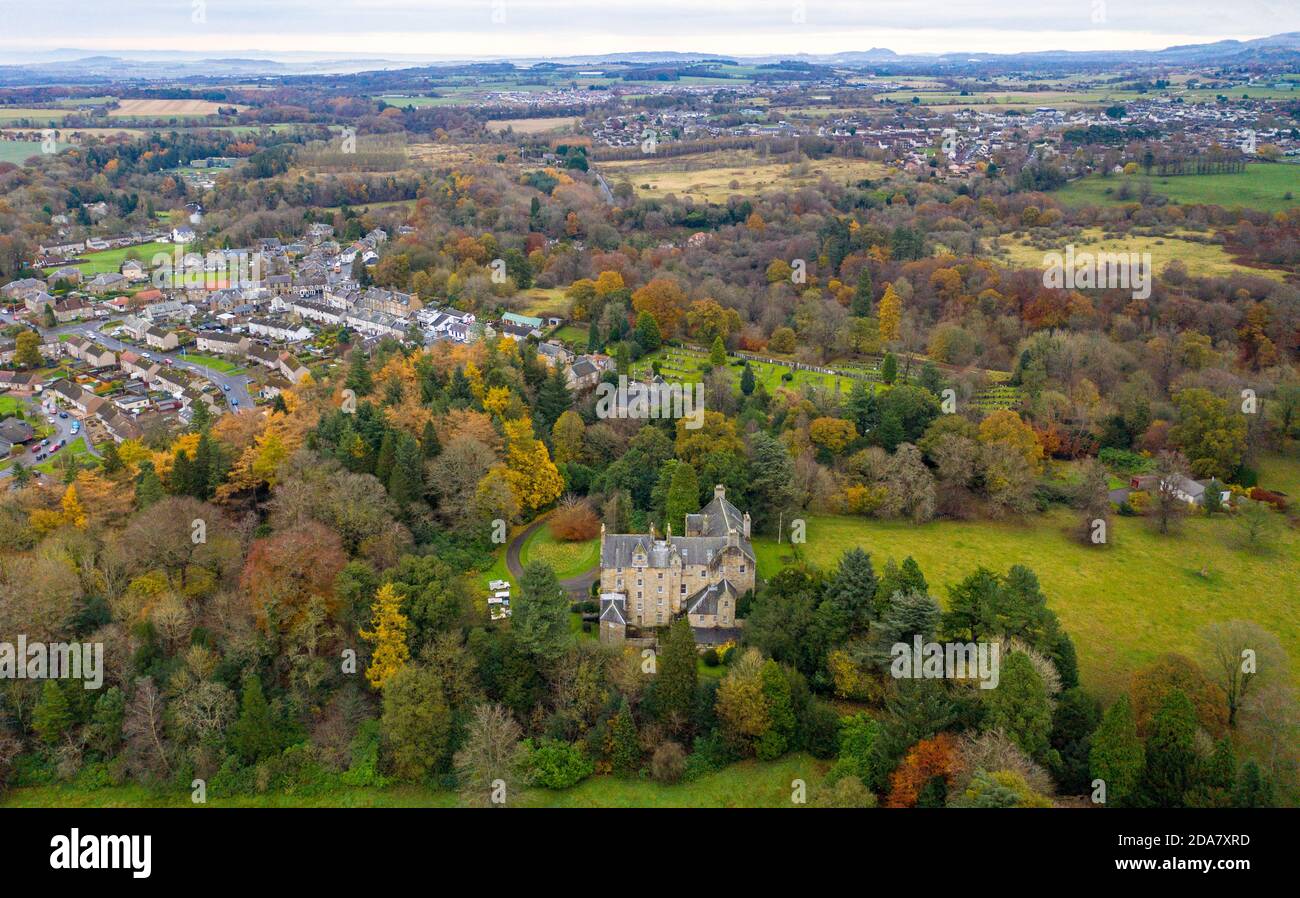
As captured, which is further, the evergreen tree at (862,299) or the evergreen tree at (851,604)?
the evergreen tree at (862,299)

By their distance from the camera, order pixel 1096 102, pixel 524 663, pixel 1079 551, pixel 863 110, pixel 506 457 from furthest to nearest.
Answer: pixel 863 110, pixel 1096 102, pixel 506 457, pixel 1079 551, pixel 524 663

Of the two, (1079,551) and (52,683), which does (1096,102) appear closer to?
(1079,551)

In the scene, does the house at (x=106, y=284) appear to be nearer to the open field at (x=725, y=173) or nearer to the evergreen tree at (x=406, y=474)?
the open field at (x=725, y=173)

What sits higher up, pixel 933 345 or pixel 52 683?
pixel 933 345

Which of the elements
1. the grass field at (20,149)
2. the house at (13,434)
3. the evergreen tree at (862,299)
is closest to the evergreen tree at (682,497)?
the evergreen tree at (862,299)

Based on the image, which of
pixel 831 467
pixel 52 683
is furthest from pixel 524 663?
pixel 831 467
